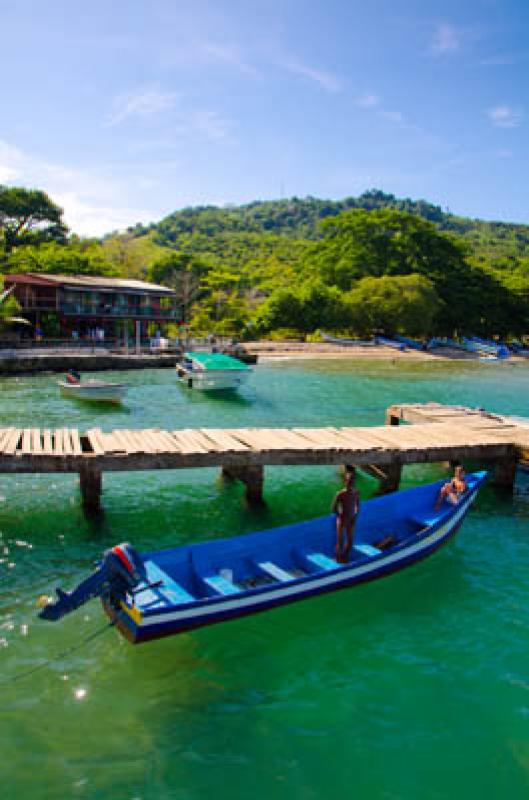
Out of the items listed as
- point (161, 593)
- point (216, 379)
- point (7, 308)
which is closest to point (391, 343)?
point (216, 379)

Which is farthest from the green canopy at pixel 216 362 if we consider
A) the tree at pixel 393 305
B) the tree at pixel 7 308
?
the tree at pixel 393 305

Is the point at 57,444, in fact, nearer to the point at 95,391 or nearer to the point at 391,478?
the point at 391,478

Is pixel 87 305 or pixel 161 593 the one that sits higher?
pixel 87 305

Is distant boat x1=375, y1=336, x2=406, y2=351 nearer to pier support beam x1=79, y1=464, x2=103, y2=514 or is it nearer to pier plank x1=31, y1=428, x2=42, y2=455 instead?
pier plank x1=31, y1=428, x2=42, y2=455

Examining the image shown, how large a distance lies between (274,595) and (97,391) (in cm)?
2816

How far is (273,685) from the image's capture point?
9.56m

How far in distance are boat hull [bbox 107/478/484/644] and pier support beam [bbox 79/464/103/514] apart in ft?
21.8

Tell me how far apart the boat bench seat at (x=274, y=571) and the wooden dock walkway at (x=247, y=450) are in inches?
179

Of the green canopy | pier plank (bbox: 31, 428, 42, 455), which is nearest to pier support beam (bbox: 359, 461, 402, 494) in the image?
pier plank (bbox: 31, 428, 42, 455)

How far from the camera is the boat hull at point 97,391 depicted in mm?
36531

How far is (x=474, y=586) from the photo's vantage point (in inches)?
508

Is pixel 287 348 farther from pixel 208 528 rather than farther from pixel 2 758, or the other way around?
pixel 2 758

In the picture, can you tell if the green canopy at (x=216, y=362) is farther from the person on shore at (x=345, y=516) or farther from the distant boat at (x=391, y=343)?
the distant boat at (x=391, y=343)

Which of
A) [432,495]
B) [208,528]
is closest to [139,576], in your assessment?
[208,528]
